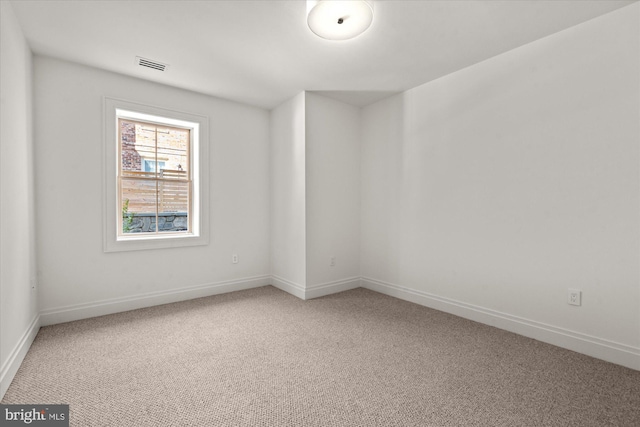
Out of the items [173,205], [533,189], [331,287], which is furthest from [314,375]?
[173,205]

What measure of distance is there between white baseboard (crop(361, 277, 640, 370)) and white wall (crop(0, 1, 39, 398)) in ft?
11.5

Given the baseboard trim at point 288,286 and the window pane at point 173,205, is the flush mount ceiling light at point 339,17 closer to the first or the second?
the window pane at point 173,205

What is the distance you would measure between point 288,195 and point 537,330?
2.97 meters

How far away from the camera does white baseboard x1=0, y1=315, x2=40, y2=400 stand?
1810 mm

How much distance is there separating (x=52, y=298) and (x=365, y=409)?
3.07 metres

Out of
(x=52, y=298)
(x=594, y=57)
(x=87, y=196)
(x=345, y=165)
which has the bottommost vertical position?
(x=52, y=298)

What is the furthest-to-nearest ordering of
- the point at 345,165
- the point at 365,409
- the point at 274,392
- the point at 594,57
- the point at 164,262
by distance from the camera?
the point at 345,165
the point at 164,262
the point at 594,57
the point at 274,392
the point at 365,409

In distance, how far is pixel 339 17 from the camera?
2148 millimetres

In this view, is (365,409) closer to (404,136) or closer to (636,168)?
(636,168)

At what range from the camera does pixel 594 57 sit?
91.7 inches

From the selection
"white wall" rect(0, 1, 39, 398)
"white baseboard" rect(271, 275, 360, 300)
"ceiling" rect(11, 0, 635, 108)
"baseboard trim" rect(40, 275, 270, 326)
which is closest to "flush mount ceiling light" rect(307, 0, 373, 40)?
"ceiling" rect(11, 0, 635, 108)

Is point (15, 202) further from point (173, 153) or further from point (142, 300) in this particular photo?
point (173, 153)

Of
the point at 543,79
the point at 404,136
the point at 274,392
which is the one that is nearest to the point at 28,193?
the point at 274,392

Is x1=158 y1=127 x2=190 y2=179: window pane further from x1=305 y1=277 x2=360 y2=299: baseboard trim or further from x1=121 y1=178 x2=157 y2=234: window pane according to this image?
x1=305 y1=277 x2=360 y2=299: baseboard trim
